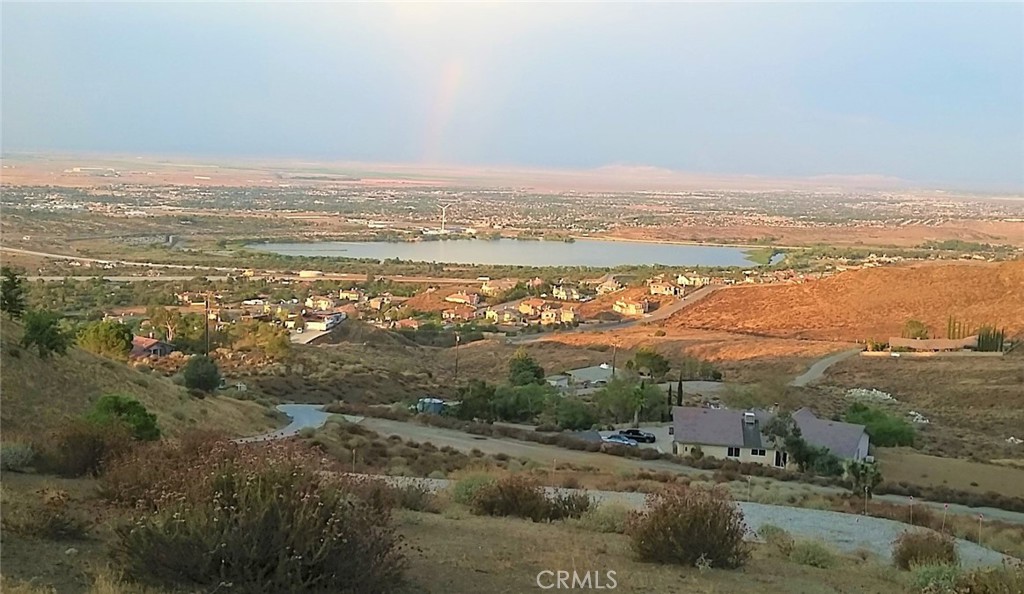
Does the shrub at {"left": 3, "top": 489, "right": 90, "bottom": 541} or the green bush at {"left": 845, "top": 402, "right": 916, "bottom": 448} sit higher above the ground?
the shrub at {"left": 3, "top": 489, "right": 90, "bottom": 541}

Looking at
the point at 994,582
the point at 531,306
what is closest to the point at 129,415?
the point at 994,582

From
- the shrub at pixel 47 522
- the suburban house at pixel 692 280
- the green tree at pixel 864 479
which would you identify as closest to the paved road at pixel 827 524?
the shrub at pixel 47 522

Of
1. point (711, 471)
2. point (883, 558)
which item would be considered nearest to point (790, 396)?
point (711, 471)

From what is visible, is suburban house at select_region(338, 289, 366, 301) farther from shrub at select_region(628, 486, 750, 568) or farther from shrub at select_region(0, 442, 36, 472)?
shrub at select_region(628, 486, 750, 568)

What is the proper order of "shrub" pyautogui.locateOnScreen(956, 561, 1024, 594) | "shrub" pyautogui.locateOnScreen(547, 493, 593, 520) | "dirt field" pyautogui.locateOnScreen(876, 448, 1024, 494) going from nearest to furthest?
"shrub" pyautogui.locateOnScreen(956, 561, 1024, 594) → "shrub" pyautogui.locateOnScreen(547, 493, 593, 520) → "dirt field" pyautogui.locateOnScreen(876, 448, 1024, 494)

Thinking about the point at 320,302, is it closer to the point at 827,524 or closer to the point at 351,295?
the point at 351,295

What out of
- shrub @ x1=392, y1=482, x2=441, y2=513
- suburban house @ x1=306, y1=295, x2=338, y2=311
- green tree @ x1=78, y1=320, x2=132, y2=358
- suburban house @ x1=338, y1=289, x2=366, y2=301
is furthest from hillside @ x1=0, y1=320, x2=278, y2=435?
suburban house @ x1=338, y1=289, x2=366, y2=301

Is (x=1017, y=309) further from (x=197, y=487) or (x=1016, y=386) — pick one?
(x=197, y=487)
